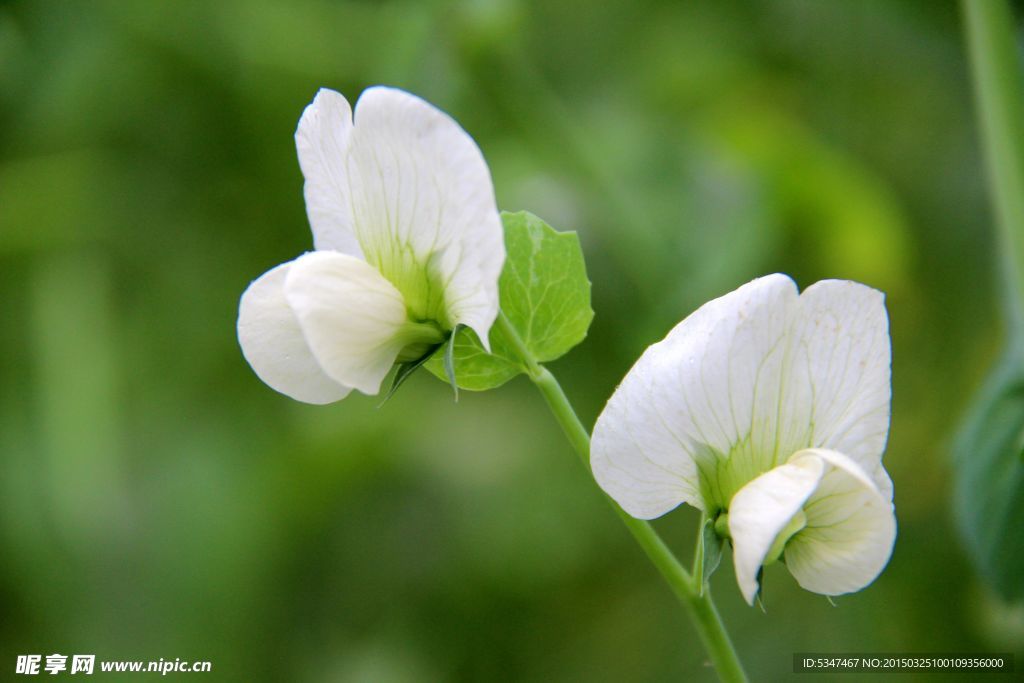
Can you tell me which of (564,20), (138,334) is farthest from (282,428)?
(564,20)

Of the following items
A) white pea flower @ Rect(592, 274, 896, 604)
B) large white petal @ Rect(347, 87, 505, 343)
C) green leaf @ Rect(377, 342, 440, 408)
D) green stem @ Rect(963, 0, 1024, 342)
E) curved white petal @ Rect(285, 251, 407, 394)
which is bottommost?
white pea flower @ Rect(592, 274, 896, 604)

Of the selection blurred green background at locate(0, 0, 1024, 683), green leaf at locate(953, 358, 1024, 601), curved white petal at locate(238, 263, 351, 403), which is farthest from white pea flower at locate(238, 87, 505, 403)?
blurred green background at locate(0, 0, 1024, 683)

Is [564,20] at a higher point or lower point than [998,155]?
higher

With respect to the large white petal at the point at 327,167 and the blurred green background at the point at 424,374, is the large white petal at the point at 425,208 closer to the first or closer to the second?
the large white petal at the point at 327,167

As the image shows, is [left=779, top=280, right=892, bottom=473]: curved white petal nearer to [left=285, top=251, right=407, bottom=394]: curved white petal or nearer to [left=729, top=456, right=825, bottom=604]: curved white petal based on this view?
[left=729, top=456, right=825, bottom=604]: curved white petal

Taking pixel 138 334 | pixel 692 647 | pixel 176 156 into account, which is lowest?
pixel 692 647

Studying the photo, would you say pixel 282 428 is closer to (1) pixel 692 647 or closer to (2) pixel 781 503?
(1) pixel 692 647
